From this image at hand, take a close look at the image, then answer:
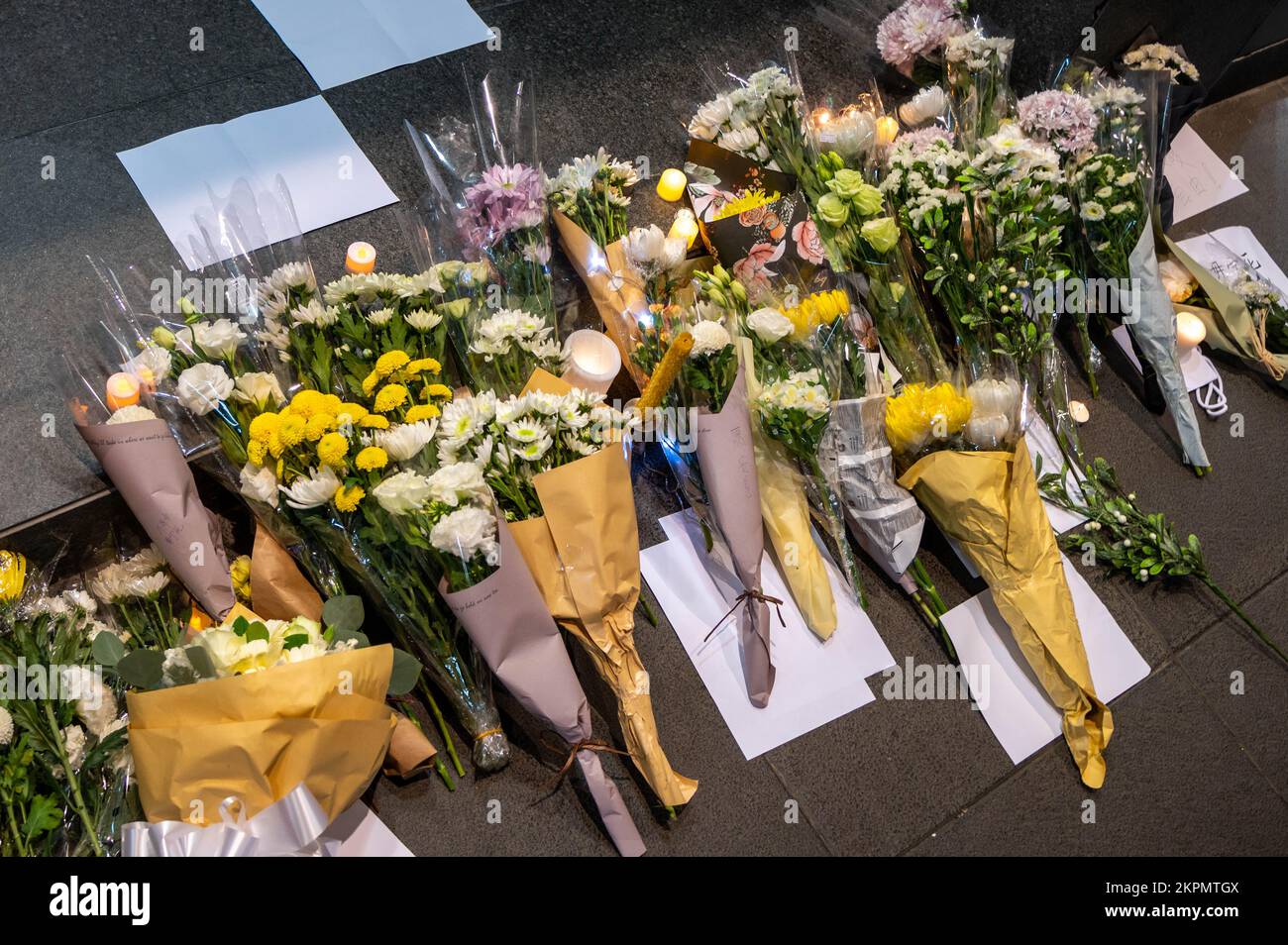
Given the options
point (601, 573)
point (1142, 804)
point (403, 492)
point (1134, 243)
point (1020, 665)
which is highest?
point (1134, 243)

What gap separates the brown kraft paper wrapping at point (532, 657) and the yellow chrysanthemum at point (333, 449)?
10.0 inches

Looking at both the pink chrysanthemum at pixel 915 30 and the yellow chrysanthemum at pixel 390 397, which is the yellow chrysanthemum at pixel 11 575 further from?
the pink chrysanthemum at pixel 915 30

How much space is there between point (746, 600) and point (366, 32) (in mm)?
1677

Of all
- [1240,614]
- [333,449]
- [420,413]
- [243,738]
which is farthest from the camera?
[1240,614]

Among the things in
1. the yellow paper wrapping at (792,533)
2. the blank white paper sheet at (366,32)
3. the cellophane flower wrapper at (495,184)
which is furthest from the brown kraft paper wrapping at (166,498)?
the blank white paper sheet at (366,32)

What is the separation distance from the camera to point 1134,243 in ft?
7.77

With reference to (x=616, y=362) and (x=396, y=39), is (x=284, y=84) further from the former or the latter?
(x=616, y=362)

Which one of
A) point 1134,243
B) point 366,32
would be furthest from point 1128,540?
point 366,32

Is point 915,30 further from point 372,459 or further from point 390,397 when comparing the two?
point 372,459

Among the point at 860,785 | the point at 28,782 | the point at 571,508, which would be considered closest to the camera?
the point at 28,782

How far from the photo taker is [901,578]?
2125 millimetres

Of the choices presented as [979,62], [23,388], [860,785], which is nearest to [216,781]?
[23,388]

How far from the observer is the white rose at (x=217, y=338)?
1.81 meters
